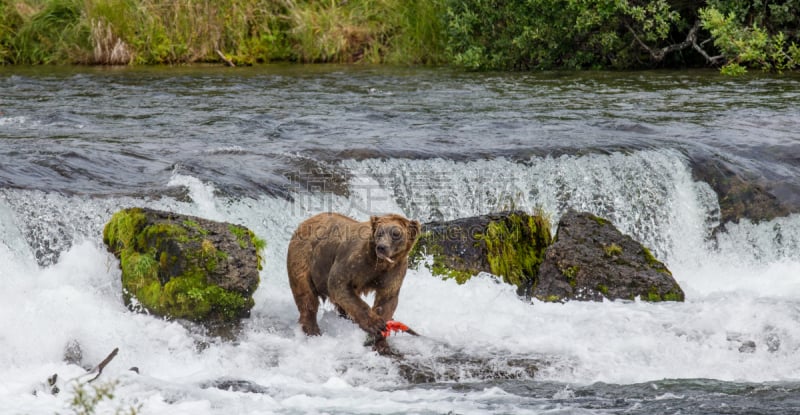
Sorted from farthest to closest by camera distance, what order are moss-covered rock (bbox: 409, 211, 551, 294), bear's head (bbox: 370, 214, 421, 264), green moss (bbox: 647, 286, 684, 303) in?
moss-covered rock (bbox: 409, 211, 551, 294) → green moss (bbox: 647, 286, 684, 303) → bear's head (bbox: 370, 214, 421, 264)

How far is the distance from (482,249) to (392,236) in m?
2.69

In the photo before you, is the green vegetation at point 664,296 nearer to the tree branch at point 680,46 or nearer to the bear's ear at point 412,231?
the bear's ear at point 412,231

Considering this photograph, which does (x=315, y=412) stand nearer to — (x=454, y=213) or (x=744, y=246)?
(x=454, y=213)

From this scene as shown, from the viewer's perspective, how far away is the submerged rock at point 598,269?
33.2ft

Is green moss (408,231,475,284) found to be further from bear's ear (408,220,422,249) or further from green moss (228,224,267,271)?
bear's ear (408,220,422,249)

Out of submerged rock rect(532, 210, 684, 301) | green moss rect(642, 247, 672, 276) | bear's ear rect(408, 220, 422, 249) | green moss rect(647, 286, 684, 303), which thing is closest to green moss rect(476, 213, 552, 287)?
submerged rock rect(532, 210, 684, 301)

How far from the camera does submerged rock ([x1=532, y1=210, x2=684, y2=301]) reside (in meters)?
10.1

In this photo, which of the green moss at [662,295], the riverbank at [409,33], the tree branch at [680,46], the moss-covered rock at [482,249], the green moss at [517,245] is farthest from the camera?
the tree branch at [680,46]

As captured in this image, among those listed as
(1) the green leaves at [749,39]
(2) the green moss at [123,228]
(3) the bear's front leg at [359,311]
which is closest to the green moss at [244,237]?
(2) the green moss at [123,228]

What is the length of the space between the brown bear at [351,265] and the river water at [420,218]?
289 mm

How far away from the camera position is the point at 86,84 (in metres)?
19.8

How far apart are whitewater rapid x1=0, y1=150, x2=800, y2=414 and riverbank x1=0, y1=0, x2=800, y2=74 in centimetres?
989

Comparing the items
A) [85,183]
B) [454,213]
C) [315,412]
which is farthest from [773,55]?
[315,412]

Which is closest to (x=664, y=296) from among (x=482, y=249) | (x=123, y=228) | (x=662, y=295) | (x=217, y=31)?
(x=662, y=295)
